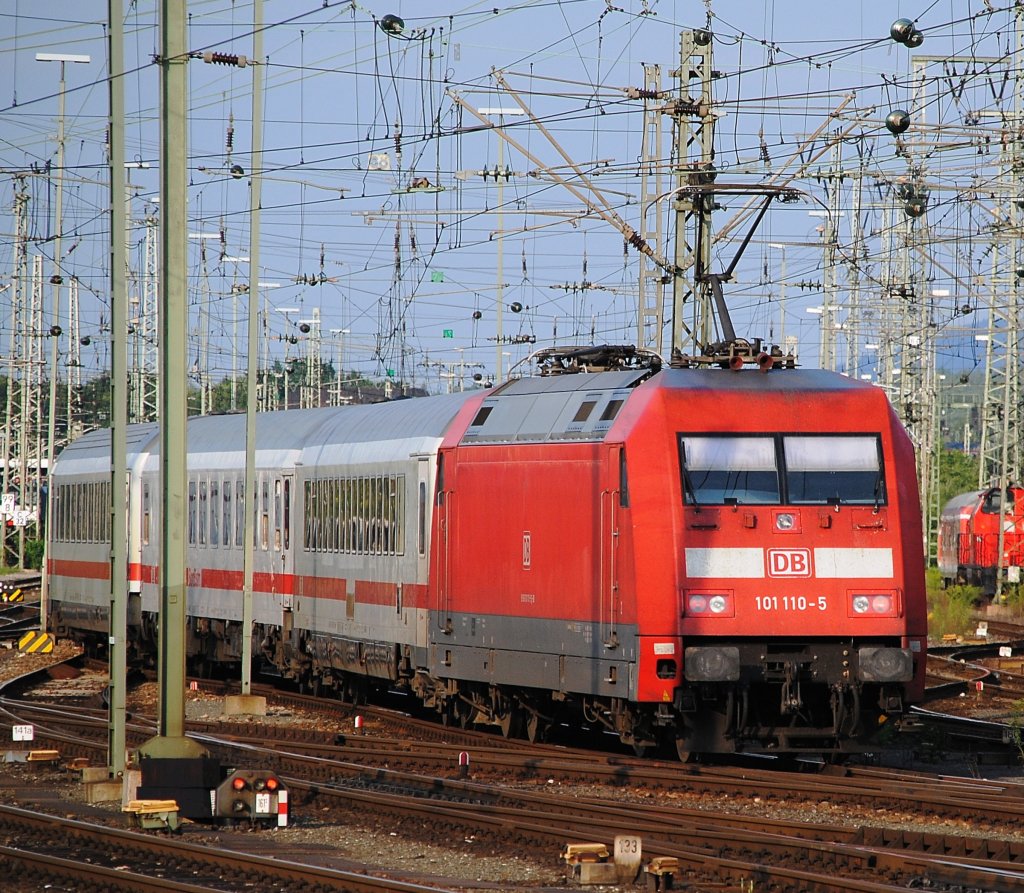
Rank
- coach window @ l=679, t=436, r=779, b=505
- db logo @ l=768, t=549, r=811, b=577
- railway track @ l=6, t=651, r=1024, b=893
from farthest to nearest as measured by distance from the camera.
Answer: coach window @ l=679, t=436, r=779, b=505 → db logo @ l=768, t=549, r=811, b=577 → railway track @ l=6, t=651, r=1024, b=893

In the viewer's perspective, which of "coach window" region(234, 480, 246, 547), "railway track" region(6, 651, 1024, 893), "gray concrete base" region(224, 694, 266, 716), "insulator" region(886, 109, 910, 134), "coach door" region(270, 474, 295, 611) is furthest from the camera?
"coach window" region(234, 480, 246, 547)

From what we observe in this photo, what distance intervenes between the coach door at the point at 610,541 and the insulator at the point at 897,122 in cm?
674

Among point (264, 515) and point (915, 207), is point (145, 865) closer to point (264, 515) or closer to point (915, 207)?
point (264, 515)

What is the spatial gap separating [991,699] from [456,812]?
43.1ft

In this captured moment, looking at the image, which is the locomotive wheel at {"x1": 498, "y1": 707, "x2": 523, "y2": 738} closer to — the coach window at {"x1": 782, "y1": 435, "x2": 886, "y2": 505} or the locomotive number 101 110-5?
the locomotive number 101 110-5

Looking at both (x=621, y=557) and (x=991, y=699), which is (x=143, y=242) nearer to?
(x=991, y=699)

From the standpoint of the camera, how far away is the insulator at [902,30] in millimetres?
18609

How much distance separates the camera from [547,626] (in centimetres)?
1769

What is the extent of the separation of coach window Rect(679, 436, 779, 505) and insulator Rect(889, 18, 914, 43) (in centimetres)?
500

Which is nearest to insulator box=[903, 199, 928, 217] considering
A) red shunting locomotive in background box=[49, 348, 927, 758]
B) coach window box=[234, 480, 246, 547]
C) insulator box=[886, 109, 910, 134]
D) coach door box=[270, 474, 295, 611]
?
insulator box=[886, 109, 910, 134]

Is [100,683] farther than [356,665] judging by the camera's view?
Yes

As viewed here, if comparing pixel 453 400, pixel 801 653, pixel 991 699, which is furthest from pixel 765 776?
pixel 991 699

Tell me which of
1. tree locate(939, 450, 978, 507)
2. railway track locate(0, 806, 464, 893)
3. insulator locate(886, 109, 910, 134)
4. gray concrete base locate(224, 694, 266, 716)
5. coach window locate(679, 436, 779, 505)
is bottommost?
gray concrete base locate(224, 694, 266, 716)

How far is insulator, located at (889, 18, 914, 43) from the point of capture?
733 inches
